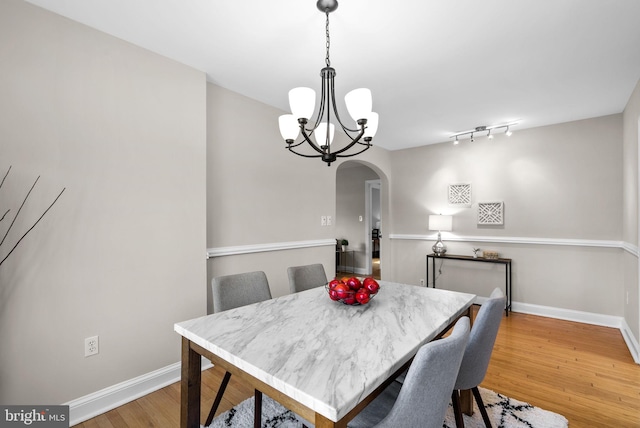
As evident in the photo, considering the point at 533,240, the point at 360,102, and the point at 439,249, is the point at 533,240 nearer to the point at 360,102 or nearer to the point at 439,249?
the point at 439,249

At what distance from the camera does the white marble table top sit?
0.92m

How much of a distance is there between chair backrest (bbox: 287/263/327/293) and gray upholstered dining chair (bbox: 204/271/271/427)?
0.26m

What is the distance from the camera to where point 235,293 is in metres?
1.95

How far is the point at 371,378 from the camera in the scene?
947mm

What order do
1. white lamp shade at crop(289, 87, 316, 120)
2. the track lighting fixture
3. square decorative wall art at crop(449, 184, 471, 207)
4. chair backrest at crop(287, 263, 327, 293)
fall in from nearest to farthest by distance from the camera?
white lamp shade at crop(289, 87, 316, 120) → chair backrest at crop(287, 263, 327, 293) → the track lighting fixture → square decorative wall art at crop(449, 184, 471, 207)

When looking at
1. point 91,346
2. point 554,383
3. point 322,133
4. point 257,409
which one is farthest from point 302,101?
point 554,383

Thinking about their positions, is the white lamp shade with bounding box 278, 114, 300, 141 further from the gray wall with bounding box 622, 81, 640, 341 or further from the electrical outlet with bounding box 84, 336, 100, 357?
the gray wall with bounding box 622, 81, 640, 341

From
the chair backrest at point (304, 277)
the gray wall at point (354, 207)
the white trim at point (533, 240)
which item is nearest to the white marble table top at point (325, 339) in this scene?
the chair backrest at point (304, 277)

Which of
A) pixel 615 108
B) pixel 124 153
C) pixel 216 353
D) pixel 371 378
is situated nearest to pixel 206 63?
pixel 124 153

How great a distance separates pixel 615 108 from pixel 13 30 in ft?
16.7

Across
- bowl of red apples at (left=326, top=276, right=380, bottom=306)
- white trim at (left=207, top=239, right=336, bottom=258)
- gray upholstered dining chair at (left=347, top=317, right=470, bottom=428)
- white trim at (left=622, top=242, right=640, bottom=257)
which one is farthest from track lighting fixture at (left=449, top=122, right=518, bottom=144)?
gray upholstered dining chair at (left=347, top=317, right=470, bottom=428)

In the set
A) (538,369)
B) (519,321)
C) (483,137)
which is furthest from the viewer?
(483,137)

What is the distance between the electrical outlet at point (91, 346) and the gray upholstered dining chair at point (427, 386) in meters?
1.86

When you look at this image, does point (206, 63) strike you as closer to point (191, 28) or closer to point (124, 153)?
point (191, 28)
